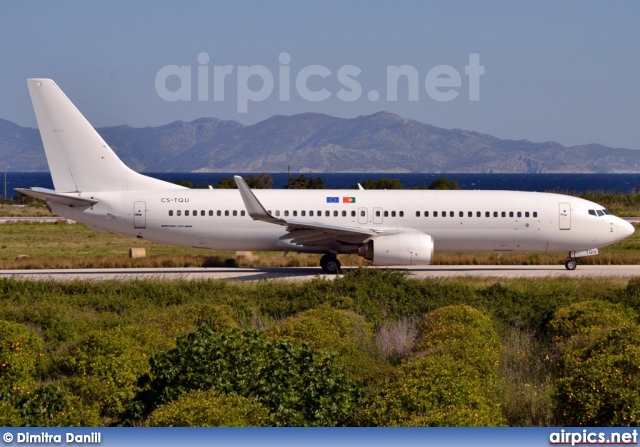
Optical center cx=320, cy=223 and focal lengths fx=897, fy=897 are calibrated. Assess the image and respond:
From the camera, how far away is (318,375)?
529 inches

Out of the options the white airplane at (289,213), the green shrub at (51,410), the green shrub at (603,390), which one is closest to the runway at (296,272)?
the white airplane at (289,213)

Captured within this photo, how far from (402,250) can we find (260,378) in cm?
1911

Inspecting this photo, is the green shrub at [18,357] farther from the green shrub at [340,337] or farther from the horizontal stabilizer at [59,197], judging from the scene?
the horizontal stabilizer at [59,197]

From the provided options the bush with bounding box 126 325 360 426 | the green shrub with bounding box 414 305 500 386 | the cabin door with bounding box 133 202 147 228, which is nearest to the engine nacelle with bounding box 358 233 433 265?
the cabin door with bounding box 133 202 147 228

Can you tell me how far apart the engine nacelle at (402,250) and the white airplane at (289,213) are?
0.11 meters

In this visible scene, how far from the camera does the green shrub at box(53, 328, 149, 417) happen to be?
14167 millimetres

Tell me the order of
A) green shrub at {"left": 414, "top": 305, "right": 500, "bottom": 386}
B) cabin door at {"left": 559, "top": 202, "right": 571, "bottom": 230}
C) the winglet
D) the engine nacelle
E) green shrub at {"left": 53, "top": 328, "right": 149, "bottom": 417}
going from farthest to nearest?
cabin door at {"left": 559, "top": 202, "right": 571, "bottom": 230}, the engine nacelle, the winglet, green shrub at {"left": 414, "top": 305, "right": 500, "bottom": 386}, green shrub at {"left": 53, "top": 328, "right": 149, "bottom": 417}

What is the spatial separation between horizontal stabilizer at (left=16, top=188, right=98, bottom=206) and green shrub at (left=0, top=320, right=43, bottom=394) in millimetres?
15746

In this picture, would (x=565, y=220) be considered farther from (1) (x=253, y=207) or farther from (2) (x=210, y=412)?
(2) (x=210, y=412)

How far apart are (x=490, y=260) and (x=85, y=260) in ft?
58.1

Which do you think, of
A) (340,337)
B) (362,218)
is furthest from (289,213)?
(340,337)

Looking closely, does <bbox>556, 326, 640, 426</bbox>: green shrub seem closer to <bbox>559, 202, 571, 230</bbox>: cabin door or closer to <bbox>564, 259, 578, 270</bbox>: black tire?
<bbox>559, 202, 571, 230</bbox>: cabin door

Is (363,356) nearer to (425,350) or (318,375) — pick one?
(425,350)

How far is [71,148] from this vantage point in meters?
33.2
